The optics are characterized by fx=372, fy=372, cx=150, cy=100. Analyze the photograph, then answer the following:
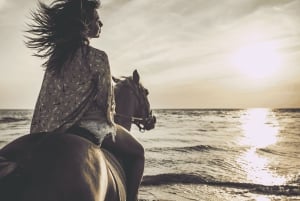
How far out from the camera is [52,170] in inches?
96.6

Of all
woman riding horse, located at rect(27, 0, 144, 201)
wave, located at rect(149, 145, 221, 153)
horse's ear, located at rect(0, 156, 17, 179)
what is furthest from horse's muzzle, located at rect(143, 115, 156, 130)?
wave, located at rect(149, 145, 221, 153)

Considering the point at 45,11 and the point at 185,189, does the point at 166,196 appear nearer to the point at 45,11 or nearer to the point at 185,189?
the point at 185,189

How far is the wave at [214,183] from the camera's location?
9602 millimetres

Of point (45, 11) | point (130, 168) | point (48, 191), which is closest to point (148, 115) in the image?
point (130, 168)

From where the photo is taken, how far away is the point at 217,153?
16.9m

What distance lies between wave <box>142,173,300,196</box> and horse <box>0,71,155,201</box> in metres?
7.77

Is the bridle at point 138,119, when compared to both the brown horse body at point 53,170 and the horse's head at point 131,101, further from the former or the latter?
the brown horse body at point 53,170

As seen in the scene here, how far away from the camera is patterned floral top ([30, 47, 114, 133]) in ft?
10.3

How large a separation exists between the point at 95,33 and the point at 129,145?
1169 millimetres

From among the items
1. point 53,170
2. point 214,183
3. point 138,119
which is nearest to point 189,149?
point 214,183

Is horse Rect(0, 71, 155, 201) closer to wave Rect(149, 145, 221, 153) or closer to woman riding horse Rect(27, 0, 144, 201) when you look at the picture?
woman riding horse Rect(27, 0, 144, 201)

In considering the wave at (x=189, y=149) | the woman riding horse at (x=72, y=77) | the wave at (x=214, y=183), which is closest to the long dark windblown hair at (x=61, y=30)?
the woman riding horse at (x=72, y=77)

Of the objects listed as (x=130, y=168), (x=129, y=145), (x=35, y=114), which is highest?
(x=35, y=114)

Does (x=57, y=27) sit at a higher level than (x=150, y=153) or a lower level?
higher
